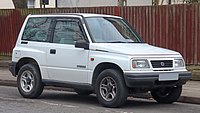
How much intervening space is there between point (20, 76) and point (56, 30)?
4.74 ft

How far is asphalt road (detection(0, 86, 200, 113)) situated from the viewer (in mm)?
10883

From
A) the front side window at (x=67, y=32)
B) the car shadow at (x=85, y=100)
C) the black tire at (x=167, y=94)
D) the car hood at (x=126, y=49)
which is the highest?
the front side window at (x=67, y=32)

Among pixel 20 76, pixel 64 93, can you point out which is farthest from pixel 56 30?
pixel 64 93

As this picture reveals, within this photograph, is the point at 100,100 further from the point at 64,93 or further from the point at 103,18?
the point at 64,93

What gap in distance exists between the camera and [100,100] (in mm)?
11289

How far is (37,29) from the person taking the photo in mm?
12805

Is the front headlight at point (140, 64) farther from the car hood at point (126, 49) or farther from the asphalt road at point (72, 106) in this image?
the asphalt road at point (72, 106)

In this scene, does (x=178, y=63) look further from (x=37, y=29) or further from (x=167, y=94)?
(x=37, y=29)

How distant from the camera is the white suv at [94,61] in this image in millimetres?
10898

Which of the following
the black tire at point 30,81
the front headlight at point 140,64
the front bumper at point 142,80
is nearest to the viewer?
the front bumper at point 142,80

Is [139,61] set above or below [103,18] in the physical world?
below

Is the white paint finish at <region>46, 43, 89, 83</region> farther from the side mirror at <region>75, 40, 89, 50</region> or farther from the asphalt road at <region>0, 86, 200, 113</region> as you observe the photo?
the asphalt road at <region>0, 86, 200, 113</region>

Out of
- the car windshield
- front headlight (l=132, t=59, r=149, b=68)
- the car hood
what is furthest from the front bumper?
the car windshield

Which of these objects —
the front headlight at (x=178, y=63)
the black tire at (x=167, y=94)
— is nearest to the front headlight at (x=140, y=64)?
the front headlight at (x=178, y=63)
